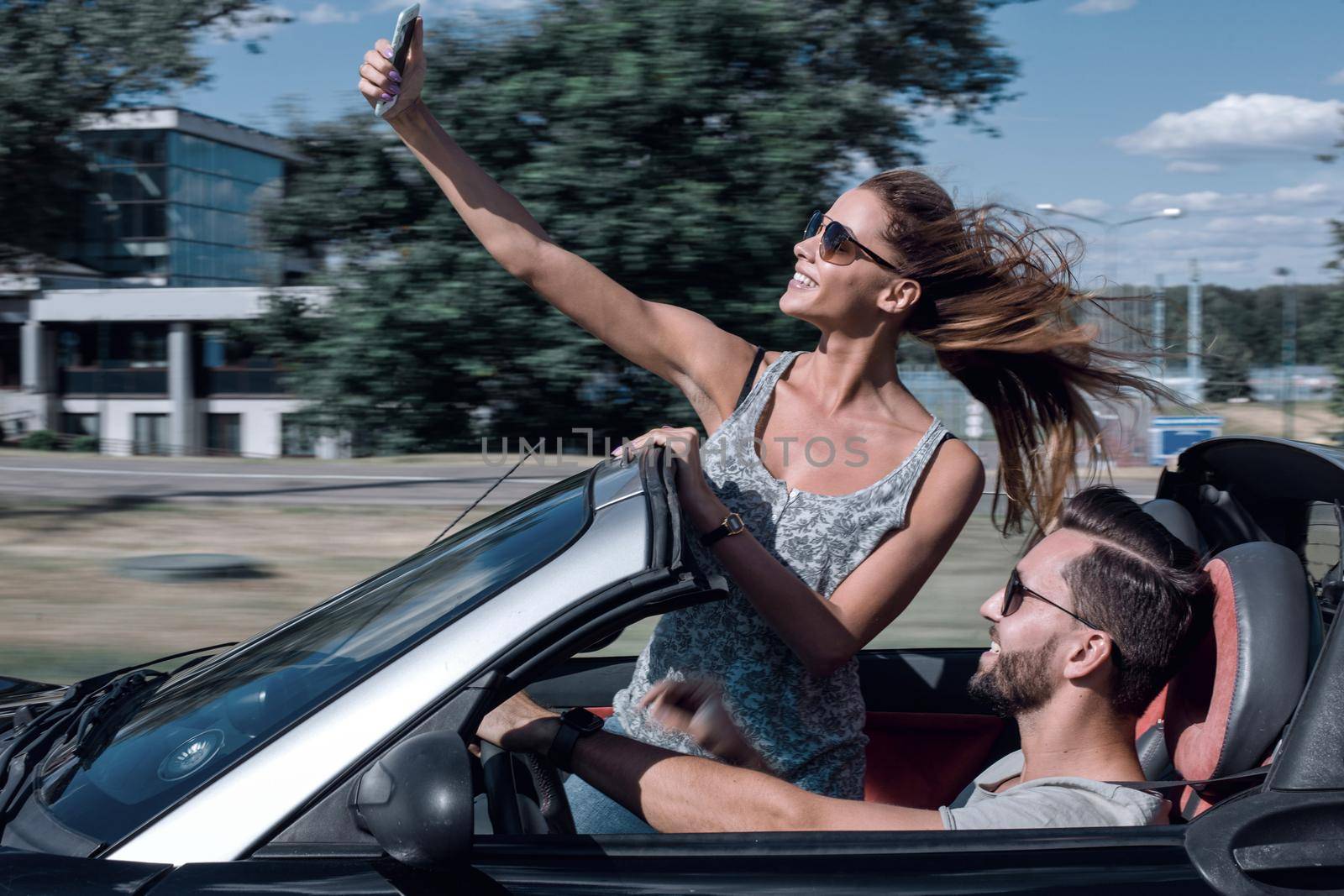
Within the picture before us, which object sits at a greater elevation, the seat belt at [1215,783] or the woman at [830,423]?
the woman at [830,423]

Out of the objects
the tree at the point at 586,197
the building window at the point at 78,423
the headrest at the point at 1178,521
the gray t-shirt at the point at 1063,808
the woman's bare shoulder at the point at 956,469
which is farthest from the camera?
the building window at the point at 78,423

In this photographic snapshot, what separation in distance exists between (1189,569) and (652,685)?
2.98 feet

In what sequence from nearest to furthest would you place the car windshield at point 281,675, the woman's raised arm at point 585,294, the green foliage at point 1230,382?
the car windshield at point 281,675
the woman's raised arm at point 585,294
the green foliage at point 1230,382

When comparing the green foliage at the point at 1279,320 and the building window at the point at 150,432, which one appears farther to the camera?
the building window at the point at 150,432

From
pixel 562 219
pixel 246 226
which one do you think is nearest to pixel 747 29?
pixel 562 219

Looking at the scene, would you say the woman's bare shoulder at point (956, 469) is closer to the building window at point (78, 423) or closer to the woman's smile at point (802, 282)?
the woman's smile at point (802, 282)

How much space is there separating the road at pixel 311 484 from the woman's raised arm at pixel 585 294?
242 inches

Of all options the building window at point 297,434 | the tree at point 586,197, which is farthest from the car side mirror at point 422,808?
the building window at point 297,434

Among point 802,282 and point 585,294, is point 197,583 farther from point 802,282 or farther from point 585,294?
point 802,282

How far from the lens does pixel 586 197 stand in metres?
8.54

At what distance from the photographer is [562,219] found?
852 cm

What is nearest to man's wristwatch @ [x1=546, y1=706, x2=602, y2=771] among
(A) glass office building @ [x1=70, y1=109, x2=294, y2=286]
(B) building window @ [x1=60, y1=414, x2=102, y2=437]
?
(A) glass office building @ [x1=70, y1=109, x2=294, y2=286]

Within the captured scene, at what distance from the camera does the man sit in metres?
1.79

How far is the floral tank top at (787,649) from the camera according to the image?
2195 mm
